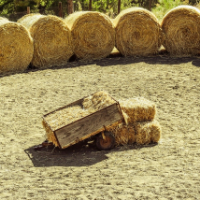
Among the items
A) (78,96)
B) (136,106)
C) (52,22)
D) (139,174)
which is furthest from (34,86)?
(139,174)

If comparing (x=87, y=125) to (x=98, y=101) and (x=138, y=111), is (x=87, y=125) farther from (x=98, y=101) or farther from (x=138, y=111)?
(x=138, y=111)

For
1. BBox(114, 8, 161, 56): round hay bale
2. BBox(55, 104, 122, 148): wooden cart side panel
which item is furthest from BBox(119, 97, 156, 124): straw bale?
BBox(114, 8, 161, 56): round hay bale

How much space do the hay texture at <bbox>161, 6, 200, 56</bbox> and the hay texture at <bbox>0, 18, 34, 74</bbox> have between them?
4.47 m

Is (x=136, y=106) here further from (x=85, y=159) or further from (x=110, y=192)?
(x=110, y=192)

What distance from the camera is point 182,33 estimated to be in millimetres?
14578

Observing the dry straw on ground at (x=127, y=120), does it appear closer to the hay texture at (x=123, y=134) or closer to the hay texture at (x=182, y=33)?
the hay texture at (x=123, y=134)

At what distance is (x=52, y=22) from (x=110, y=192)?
8.99 metres

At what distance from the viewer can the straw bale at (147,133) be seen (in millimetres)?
7332

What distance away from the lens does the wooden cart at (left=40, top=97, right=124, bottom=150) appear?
6.96 metres

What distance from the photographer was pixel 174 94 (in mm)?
10156

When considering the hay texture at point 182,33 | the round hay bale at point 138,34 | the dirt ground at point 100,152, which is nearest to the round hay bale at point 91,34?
the round hay bale at point 138,34

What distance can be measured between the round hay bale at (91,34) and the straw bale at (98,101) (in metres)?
6.74

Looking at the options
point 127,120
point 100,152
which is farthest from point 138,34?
point 100,152

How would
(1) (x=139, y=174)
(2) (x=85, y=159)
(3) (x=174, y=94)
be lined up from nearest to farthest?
(1) (x=139, y=174), (2) (x=85, y=159), (3) (x=174, y=94)
